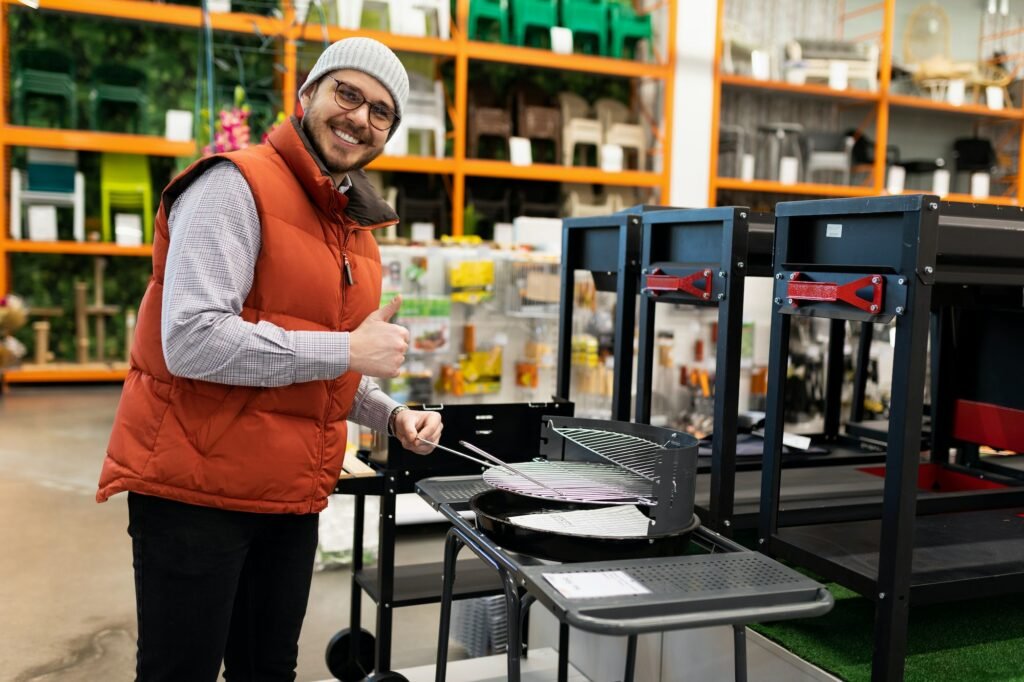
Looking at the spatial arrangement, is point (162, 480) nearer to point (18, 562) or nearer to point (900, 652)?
point (900, 652)

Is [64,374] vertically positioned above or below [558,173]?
below

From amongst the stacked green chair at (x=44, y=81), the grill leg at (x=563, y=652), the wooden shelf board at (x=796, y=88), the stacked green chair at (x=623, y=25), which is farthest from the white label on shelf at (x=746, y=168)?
the grill leg at (x=563, y=652)

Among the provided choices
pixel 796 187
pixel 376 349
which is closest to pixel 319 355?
pixel 376 349

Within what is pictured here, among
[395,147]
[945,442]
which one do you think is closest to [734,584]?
[945,442]

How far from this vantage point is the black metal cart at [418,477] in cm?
230

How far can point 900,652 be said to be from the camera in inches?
62.1

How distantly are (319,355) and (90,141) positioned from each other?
6072 mm

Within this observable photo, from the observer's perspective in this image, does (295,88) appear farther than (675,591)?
Yes

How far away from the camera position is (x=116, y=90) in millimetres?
7047

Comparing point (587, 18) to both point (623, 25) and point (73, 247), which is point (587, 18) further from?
point (73, 247)

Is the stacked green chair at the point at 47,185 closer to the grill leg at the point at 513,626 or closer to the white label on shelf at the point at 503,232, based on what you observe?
the white label on shelf at the point at 503,232

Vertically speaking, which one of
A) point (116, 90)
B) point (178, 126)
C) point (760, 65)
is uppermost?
point (760, 65)

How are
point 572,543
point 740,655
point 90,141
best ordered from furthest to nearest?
point 90,141 → point 740,655 → point 572,543

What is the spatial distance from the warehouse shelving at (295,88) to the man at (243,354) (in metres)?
4.77
